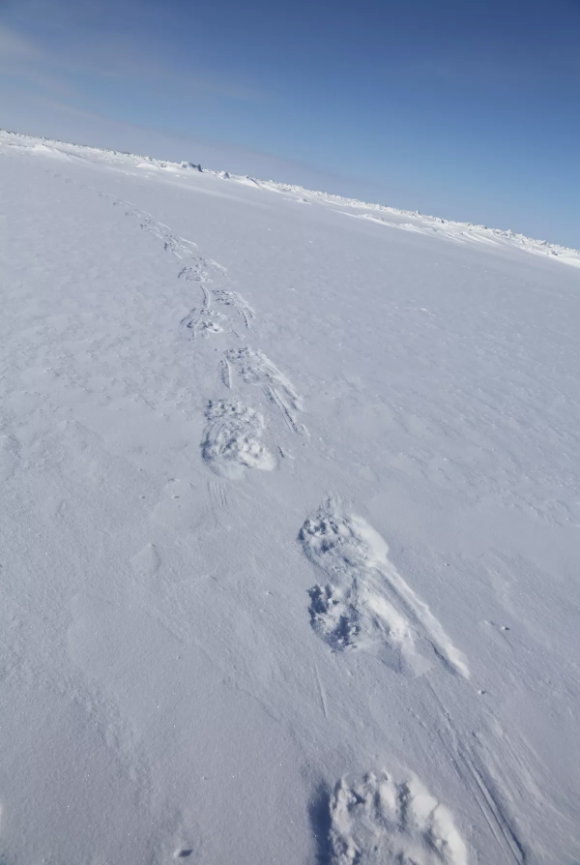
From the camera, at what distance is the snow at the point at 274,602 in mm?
2199

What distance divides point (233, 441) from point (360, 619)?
2.06 m

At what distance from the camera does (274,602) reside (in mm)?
3172

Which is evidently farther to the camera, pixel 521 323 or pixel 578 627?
pixel 521 323

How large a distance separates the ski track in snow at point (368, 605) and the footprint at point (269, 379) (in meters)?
1.55

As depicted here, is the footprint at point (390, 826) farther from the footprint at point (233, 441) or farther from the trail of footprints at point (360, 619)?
the footprint at point (233, 441)

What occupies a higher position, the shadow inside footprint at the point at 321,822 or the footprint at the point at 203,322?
the shadow inside footprint at the point at 321,822

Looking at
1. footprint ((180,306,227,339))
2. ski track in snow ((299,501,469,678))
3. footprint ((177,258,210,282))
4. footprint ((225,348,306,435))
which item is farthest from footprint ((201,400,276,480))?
footprint ((177,258,210,282))

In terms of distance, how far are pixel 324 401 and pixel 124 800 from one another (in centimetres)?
422

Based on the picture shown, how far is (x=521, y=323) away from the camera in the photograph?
1212 centimetres

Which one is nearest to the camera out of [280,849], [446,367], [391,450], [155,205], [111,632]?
[280,849]

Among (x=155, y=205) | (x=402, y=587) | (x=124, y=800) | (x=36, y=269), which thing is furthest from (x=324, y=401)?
(x=155, y=205)

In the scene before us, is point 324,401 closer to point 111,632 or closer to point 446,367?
point 446,367

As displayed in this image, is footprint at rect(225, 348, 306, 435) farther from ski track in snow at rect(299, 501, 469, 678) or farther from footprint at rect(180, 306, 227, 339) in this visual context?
ski track in snow at rect(299, 501, 469, 678)

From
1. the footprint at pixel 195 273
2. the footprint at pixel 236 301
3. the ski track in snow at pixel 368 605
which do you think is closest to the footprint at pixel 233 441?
the ski track in snow at pixel 368 605
